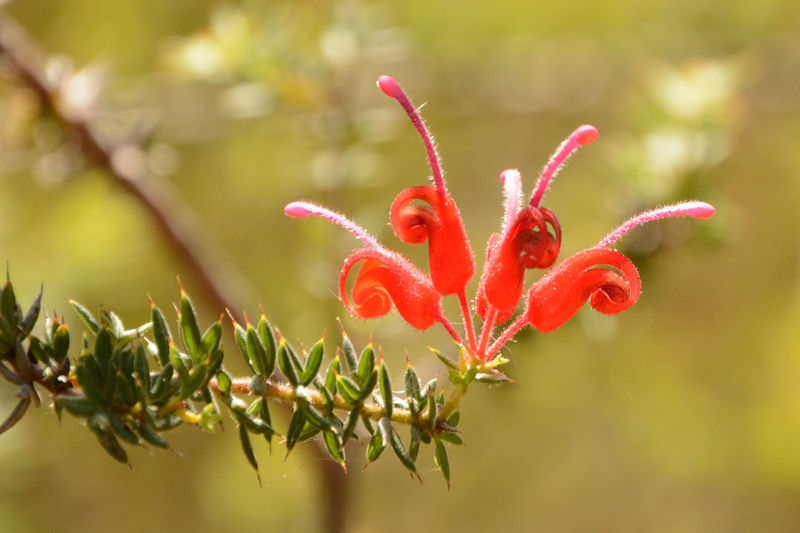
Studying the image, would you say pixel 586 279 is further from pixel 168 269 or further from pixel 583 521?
pixel 583 521

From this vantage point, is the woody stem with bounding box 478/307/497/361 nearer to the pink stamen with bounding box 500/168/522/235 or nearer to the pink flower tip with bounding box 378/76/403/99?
the pink stamen with bounding box 500/168/522/235

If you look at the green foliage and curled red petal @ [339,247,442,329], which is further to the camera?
curled red petal @ [339,247,442,329]

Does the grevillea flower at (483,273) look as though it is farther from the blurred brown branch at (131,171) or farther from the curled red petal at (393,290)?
the blurred brown branch at (131,171)

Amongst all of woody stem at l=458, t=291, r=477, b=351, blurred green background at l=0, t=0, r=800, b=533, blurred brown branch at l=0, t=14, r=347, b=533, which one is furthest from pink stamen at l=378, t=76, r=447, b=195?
blurred green background at l=0, t=0, r=800, b=533

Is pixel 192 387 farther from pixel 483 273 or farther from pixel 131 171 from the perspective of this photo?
pixel 131 171

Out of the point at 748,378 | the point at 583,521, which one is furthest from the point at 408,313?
the point at 583,521

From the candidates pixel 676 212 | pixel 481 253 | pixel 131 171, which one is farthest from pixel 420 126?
pixel 481 253

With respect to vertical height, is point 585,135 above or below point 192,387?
above
